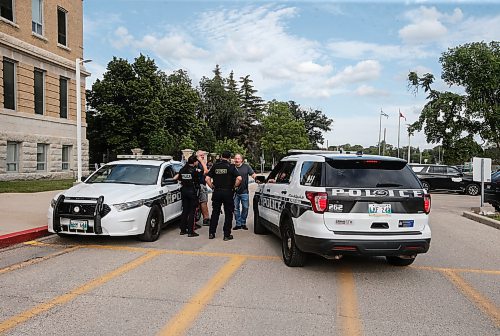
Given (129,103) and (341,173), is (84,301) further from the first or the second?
(129,103)

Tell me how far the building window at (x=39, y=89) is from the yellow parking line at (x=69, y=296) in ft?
73.3

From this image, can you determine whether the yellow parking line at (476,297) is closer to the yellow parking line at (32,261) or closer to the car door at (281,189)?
the car door at (281,189)

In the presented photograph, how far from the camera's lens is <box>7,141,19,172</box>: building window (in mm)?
23812

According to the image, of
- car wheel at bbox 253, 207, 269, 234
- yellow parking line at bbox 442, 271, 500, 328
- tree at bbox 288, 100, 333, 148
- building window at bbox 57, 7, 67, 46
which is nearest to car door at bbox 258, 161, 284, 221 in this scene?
car wheel at bbox 253, 207, 269, 234

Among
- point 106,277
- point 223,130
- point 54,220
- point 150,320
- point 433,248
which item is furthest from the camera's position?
point 223,130

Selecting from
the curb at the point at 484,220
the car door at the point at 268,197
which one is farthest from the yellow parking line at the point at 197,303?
the curb at the point at 484,220

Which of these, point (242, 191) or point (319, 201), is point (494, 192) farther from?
point (319, 201)

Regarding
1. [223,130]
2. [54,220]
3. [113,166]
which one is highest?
[223,130]

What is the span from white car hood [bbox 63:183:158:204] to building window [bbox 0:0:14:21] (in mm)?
19164

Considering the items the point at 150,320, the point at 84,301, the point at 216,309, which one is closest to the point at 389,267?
the point at 216,309

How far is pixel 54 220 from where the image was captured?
25.7 ft

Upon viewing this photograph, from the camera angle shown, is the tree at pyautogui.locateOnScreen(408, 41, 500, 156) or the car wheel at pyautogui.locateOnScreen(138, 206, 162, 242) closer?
the car wheel at pyautogui.locateOnScreen(138, 206, 162, 242)

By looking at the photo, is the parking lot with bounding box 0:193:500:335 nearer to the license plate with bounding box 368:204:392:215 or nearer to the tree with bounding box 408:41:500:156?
the license plate with bounding box 368:204:392:215

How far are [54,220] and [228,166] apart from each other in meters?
3.26
